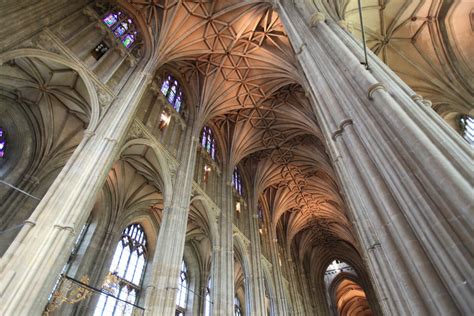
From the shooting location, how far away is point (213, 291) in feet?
39.3

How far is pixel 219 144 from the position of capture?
59.9 feet

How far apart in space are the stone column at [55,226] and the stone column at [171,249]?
3.15 metres

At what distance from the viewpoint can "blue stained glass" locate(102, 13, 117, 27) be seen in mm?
11421

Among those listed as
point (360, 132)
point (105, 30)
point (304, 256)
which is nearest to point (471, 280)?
point (360, 132)

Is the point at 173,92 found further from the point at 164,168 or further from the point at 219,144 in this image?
the point at 164,168

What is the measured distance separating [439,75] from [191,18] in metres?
12.1

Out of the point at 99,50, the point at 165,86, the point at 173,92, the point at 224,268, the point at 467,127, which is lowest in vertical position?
the point at 224,268

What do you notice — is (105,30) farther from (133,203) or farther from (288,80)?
(288,80)

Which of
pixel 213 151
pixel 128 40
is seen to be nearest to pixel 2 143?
pixel 128 40

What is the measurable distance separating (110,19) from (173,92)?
445 centimetres

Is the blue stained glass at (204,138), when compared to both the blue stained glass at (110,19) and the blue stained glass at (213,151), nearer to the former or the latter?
the blue stained glass at (213,151)

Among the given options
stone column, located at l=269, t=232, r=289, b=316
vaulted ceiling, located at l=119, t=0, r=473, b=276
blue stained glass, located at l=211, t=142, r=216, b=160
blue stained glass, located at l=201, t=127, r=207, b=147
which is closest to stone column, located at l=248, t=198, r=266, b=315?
stone column, located at l=269, t=232, r=289, b=316

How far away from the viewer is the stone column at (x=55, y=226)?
5340 mm

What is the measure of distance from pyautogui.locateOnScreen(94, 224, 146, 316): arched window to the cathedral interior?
7 cm
